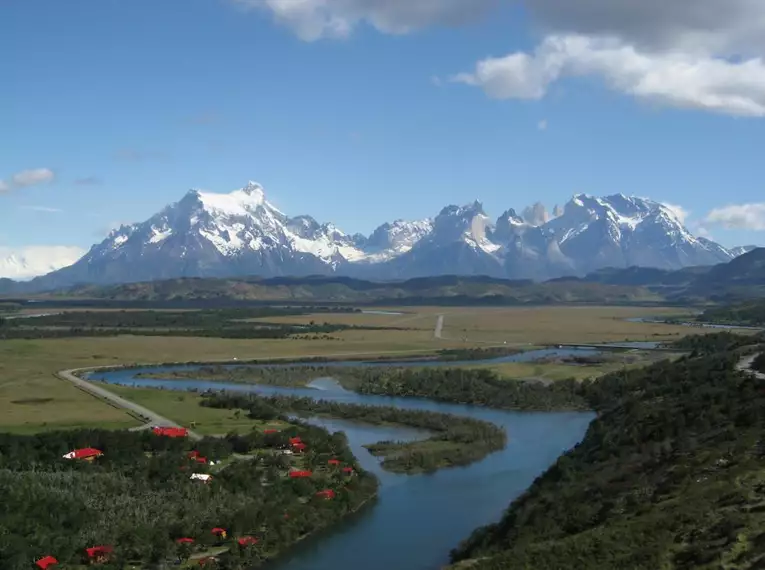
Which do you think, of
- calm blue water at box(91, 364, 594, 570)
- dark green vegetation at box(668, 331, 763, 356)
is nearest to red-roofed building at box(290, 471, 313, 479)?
calm blue water at box(91, 364, 594, 570)

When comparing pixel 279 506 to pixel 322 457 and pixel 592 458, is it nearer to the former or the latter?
pixel 322 457

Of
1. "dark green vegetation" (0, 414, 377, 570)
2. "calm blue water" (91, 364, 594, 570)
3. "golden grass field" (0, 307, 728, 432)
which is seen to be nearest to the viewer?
"dark green vegetation" (0, 414, 377, 570)

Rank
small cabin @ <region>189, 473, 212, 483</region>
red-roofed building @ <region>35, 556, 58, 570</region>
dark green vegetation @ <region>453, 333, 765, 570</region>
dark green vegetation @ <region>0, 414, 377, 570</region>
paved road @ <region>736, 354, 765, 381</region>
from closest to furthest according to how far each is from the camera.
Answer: dark green vegetation @ <region>453, 333, 765, 570</region> < red-roofed building @ <region>35, 556, 58, 570</region> < dark green vegetation @ <region>0, 414, 377, 570</region> < small cabin @ <region>189, 473, 212, 483</region> < paved road @ <region>736, 354, 765, 381</region>

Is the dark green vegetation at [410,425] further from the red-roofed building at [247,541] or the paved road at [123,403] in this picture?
the red-roofed building at [247,541]

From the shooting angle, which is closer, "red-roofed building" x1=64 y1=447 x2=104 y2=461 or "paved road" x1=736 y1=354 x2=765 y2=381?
"red-roofed building" x1=64 y1=447 x2=104 y2=461

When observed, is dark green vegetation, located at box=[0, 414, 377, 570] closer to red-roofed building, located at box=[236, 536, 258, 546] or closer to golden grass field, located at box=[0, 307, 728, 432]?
red-roofed building, located at box=[236, 536, 258, 546]

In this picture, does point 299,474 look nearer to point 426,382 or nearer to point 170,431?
point 170,431

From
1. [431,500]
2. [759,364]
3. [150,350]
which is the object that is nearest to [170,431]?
[431,500]
